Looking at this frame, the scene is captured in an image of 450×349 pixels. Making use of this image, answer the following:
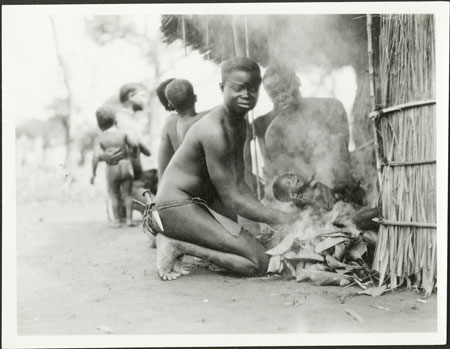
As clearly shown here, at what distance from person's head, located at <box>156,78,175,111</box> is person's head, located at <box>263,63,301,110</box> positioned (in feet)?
1.81

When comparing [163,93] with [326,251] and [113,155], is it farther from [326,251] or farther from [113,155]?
[326,251]

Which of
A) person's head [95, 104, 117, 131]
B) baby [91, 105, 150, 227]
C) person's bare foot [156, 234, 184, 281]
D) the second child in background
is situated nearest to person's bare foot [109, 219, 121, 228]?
baby [91, 105, 150, 227]

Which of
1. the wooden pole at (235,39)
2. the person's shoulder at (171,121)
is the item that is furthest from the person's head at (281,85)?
the person's shoulder at (171,121)

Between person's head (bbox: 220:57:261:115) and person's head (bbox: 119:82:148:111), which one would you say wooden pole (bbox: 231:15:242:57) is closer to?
person's head (bbox: 220:57:261:115)

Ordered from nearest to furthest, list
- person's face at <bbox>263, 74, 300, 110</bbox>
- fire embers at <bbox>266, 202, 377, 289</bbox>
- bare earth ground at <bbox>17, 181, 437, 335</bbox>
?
bare earth ground at <bbox>17, 181, 437, 335</bbox> → fire embers at <bbox>266, 202, 377, 289</bbox> → person's face at <bbox>263, 74, 300, 110</bbox>

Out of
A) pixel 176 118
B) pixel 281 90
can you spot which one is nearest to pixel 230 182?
pixel 176 118

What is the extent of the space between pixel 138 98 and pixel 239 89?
567mm

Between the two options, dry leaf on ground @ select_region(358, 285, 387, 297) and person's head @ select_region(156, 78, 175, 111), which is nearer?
dry leaf on ground @ select_region(358, 285, 387, 297)

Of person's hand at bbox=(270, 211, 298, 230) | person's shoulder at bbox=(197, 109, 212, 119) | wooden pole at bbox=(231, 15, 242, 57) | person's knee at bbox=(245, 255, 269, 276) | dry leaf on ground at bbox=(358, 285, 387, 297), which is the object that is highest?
wooden pole at bbox=(231, 15, 242, 57)

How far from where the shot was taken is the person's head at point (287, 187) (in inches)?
133

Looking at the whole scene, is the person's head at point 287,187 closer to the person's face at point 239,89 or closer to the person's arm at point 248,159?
the person's arm at point 248,159

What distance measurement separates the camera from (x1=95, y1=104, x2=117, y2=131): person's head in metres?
3.33

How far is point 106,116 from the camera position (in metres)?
3.35

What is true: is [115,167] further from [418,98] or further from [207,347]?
[418,98]
